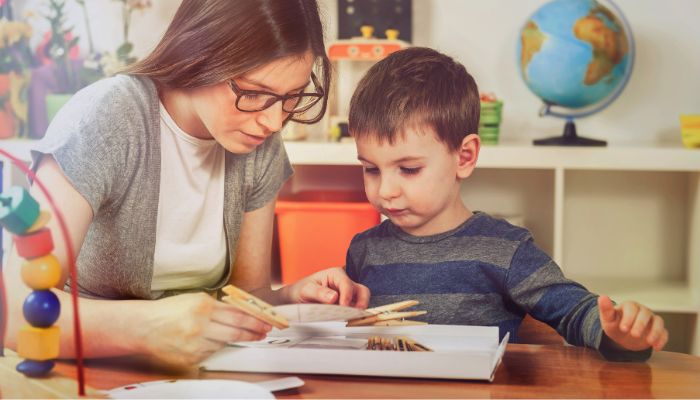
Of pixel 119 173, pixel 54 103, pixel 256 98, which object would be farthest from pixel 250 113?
pixel 54 103

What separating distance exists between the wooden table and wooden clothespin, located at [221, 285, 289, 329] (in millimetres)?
53

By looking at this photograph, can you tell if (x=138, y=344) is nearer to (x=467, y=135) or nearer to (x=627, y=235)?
(x=467, y=135)

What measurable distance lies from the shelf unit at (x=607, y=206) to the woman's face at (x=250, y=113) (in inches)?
17.4

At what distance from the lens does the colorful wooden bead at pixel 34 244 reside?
430 millimetres

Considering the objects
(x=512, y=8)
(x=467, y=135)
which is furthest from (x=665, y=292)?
(x=467, y=135)

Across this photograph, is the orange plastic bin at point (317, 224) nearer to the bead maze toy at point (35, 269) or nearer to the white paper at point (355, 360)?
the white paper at point (355, 360)

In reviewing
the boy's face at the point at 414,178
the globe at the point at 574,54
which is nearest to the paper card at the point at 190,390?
the boy's face at the point at 414,178

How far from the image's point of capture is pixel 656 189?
152 cm

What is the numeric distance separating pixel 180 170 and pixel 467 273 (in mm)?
267

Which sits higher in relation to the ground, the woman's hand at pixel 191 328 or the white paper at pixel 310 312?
the white paper at pixel 310 312

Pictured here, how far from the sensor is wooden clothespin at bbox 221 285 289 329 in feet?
1.66

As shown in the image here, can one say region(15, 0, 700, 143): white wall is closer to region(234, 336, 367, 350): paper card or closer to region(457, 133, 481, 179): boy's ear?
region(457, 133, 481, 179): boy's ear

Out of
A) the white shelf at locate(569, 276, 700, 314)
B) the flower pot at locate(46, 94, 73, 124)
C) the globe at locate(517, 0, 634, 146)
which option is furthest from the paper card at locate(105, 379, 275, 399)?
the globe at locate(517, 0, 634, 146)

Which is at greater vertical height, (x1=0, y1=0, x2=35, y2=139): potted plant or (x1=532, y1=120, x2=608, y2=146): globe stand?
(x1=0, y1=0, x2=35, y2=139): potted plant
